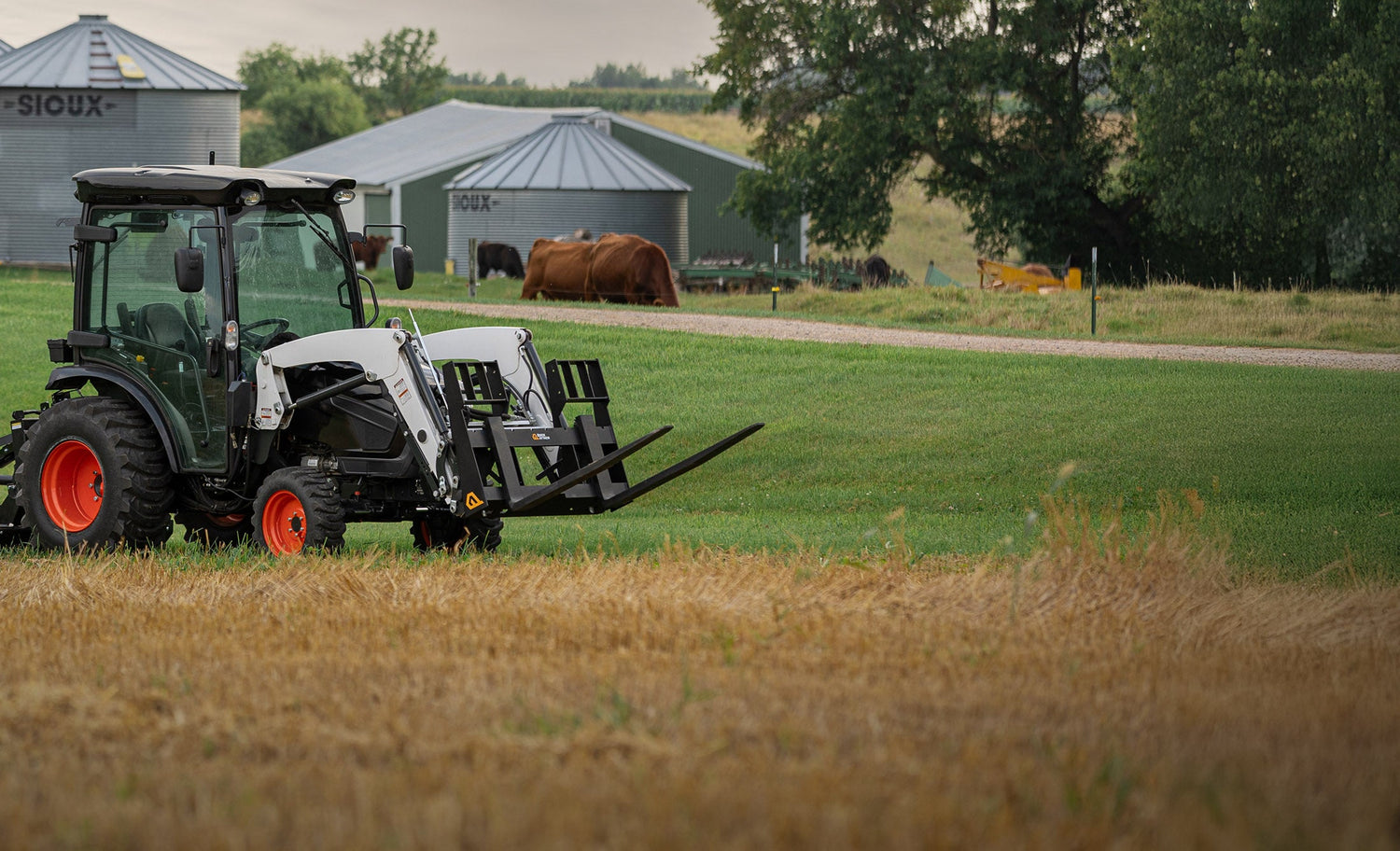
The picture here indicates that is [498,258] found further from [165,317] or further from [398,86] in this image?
[398,86]

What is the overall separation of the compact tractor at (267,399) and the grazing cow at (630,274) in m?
21.9

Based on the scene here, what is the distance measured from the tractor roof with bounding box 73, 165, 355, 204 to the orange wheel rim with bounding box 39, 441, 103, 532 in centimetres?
179

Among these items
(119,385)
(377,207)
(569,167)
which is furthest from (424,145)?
(119,385)

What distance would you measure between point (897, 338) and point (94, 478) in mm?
14821

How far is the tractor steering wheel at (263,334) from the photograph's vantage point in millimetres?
10359

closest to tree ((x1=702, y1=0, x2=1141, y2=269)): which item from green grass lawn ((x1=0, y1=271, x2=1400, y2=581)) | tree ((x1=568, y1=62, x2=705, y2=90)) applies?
green grass lawn ((x1=0, y1=271, x2=1400, y2=581))

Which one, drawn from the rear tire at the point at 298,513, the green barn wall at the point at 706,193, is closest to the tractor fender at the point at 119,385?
the rear tire at the point at 298,513

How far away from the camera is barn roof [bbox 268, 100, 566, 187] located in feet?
181

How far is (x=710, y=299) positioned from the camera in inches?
1455

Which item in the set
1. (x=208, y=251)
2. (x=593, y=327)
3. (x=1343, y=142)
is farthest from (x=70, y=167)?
(x=208, y=251)

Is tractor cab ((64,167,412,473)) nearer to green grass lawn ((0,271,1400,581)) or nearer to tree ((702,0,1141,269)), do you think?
green grass lawn ((0,271,1400,581))

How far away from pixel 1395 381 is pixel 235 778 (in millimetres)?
16884

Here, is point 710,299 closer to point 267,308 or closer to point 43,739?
point 267,308

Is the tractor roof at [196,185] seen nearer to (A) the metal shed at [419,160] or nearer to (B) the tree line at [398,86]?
(A) the metal shed at [419,160]
